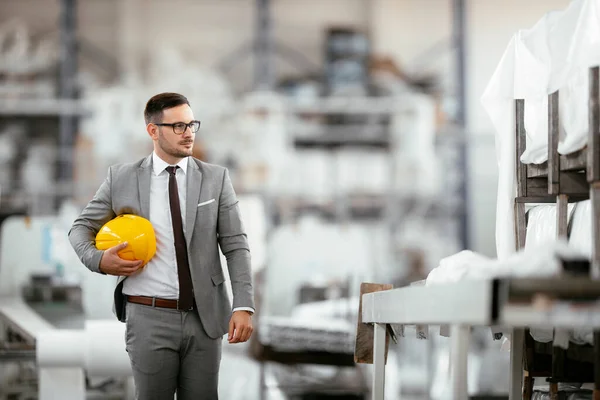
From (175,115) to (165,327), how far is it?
0.52m

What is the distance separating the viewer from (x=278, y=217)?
26.7 feet

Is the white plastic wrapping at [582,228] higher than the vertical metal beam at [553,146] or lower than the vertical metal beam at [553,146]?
lower

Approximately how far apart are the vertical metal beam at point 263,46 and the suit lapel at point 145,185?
5944 millimetres

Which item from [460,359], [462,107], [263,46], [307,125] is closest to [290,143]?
[307,125]

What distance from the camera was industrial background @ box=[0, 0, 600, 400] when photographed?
22.5 feet

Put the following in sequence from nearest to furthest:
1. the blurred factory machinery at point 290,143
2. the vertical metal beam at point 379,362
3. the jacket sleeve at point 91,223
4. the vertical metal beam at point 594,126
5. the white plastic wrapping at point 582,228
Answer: the vertical metal beam at point 594,126, the jacket sleeve at point 91,223, the white plastic wrapping at point 582,228, the vertical metal beam at point 379,362, the blurred factory machinery at point 290,143

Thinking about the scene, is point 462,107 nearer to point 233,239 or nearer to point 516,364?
point 516,364

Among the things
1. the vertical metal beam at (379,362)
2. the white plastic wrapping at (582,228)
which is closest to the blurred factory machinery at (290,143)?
the vertical metal beam at (379,362)

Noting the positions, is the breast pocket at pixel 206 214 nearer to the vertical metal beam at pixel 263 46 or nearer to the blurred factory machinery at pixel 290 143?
the blurred factory machinery at pixel 290 143

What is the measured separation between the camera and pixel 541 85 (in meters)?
2.93

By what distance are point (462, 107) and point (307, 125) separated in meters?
1.40

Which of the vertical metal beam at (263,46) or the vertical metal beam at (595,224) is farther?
the vertical metal beam at (263,46)

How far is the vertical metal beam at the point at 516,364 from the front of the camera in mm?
2826

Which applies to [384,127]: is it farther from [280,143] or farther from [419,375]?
[419,375]
